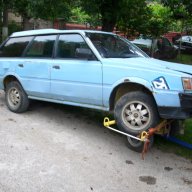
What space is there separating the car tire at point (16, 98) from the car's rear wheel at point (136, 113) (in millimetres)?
2541

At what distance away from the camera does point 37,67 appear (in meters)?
6.94

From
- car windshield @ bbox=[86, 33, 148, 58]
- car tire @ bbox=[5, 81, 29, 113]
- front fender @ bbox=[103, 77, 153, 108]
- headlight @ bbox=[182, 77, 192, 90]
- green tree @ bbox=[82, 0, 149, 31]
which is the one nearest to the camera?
headlight @ bbox=[182, 77, 192, 90]

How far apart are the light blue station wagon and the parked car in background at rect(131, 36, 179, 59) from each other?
9.64 meters

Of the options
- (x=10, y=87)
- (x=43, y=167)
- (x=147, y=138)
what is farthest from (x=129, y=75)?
(x=10, y=87)

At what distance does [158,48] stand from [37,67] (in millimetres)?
12365

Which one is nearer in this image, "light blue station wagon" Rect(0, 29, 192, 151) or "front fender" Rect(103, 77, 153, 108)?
"light blue station wagon" Rect(0, 29, 192, 151)

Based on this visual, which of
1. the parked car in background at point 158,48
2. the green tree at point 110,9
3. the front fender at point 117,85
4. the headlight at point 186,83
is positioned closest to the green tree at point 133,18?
the green tree at point 110,9

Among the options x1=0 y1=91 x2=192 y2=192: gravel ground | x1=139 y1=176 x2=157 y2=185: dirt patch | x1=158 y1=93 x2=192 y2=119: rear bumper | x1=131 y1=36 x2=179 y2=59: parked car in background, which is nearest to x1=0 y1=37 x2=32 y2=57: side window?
x1=0 y1=91 x2=192 y2=192: gravel ground

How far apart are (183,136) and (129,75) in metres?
1.98

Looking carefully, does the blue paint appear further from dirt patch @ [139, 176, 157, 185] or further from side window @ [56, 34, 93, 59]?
dirt patch @ [139, 176, 157, 185]

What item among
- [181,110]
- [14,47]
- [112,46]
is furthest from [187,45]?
[181,110]

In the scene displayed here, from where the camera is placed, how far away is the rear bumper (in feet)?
16.6

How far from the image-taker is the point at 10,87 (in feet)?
25.1

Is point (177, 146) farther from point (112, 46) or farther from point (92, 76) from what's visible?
point (112, 46)
